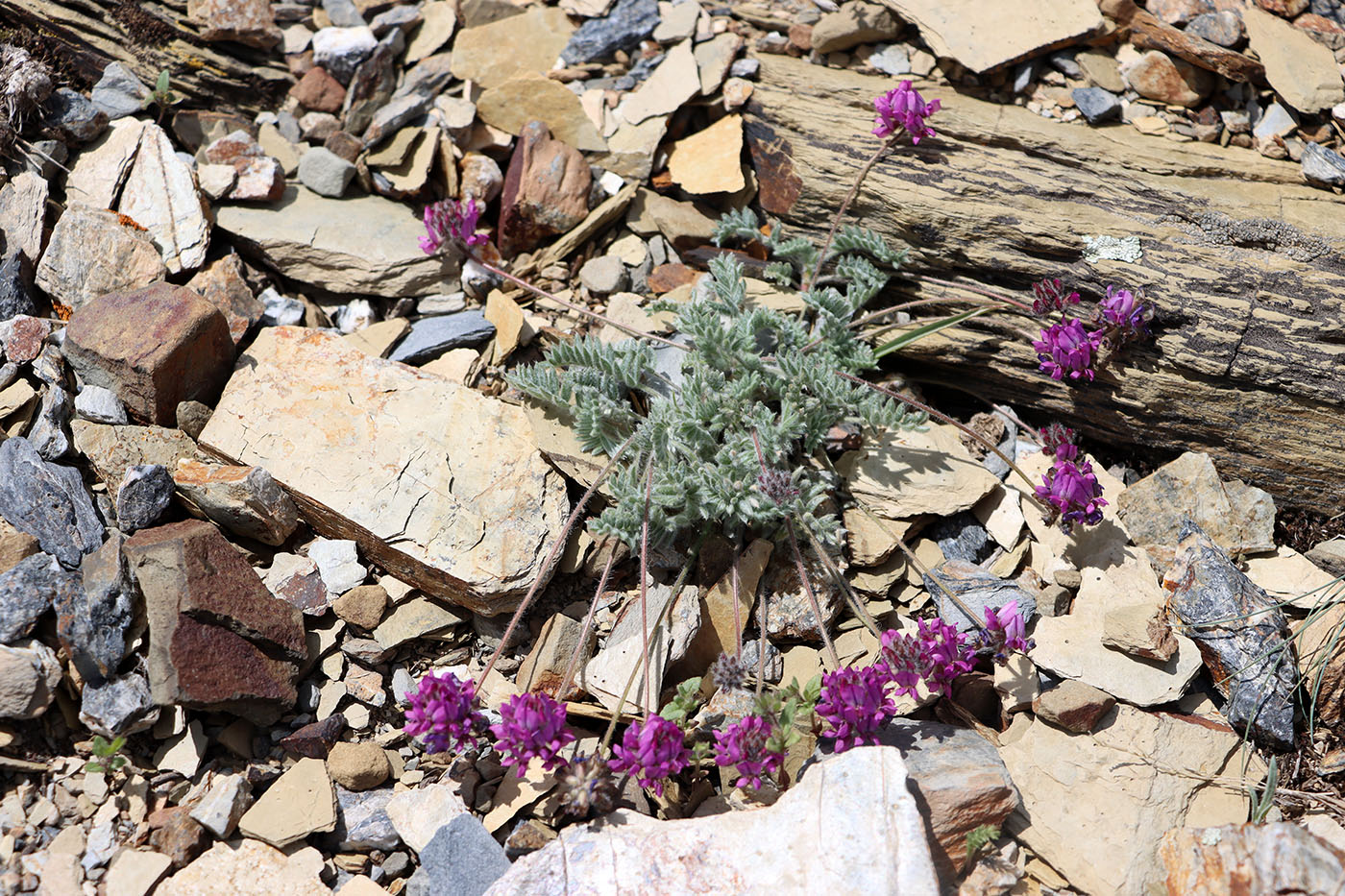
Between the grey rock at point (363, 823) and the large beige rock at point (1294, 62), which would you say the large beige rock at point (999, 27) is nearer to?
the large beige rock at point (1294, 62)

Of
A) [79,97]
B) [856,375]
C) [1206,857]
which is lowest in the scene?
[1206,857]

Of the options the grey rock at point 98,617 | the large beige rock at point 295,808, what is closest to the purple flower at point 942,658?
the large beige rock at point 295,808

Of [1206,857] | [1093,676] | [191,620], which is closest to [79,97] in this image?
[191,620]

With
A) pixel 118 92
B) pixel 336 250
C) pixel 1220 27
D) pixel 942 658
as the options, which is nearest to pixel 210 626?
pixel 336 250

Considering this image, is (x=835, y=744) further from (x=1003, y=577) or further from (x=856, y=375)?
(x=856, y=375)

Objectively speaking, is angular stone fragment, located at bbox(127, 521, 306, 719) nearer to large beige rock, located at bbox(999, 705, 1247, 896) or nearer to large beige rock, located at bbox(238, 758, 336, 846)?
large beige rock, located at bbox(238, 758, 336, 846)
